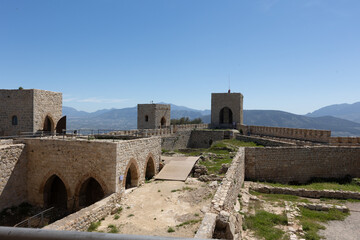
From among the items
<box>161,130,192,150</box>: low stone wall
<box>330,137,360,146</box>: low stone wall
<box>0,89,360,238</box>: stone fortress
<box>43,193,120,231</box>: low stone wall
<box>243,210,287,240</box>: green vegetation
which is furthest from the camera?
<box>161,130,192,150</box>: low stone wall

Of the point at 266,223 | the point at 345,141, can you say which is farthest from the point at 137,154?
the point at 345,141

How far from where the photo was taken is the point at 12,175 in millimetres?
13828

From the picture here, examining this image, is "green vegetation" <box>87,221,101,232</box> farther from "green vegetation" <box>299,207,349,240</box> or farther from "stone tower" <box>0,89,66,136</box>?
"stone tower" <box>0,89,66,136</box>

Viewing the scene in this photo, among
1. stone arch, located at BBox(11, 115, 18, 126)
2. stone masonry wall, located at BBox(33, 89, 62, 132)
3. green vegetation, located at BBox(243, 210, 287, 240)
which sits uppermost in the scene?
stone masonry wall, located at BBox(33, 89, 62, 132)

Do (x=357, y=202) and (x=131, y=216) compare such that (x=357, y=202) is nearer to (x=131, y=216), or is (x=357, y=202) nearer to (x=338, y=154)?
(x=338, y=154)

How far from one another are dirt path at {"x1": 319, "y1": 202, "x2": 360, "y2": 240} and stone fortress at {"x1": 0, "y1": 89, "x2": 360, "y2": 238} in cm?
328

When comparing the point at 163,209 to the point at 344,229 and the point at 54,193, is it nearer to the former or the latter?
the point at 344,229

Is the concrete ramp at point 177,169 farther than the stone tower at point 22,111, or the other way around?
the stone tower at point 22,111

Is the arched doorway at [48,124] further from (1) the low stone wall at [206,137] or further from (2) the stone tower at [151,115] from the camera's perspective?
(1) the low stone wall at [206,137]

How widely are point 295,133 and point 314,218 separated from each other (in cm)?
1428

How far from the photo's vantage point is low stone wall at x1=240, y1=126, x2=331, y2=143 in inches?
803

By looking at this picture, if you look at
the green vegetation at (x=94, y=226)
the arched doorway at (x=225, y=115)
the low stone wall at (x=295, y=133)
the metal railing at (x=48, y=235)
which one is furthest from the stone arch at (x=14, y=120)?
the arched doorway at (x=225, y=115)

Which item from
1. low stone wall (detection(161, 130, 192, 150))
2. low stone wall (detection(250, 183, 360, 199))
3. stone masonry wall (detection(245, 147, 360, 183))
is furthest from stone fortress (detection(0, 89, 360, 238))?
low stone wall (detection(161, 130, 192, 150))

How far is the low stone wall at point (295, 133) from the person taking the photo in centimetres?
2039
